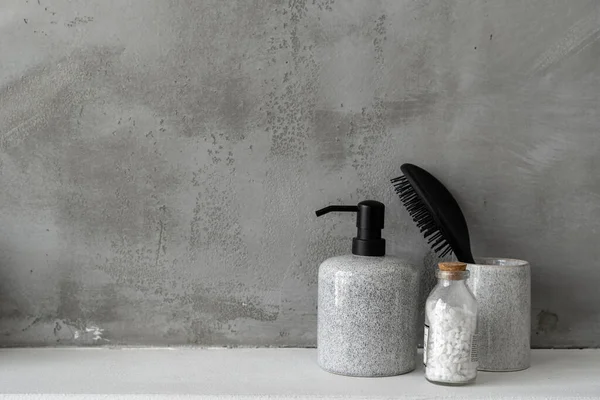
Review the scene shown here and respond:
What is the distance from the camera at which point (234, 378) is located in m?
0.65

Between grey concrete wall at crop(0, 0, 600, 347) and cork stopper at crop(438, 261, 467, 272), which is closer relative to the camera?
cork stopper at crop(438, 261, 467, 272)

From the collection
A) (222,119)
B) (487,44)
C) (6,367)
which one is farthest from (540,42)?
(6,367)

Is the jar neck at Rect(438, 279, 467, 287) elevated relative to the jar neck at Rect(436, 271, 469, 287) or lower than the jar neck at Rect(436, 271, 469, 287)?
lower

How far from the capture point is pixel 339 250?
0.76 meters

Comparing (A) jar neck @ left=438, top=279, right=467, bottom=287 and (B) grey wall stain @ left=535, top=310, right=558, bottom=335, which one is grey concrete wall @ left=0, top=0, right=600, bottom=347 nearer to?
(B) grey wall stain @ left=535, top=310, right=558, bottom=335

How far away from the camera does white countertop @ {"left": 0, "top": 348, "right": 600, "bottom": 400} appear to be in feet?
1.96

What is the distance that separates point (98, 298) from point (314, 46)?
34 centimetres

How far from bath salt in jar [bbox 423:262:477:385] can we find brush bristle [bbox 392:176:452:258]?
0.25ft

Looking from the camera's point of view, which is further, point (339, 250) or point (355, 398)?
point (339, 250)

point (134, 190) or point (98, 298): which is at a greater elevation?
point (134, 190)

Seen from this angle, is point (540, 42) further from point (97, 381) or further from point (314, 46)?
point (97, 381)

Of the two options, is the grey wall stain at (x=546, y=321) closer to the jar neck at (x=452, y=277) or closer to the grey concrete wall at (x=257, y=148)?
the grey concrete wall at (x=257, y=148)

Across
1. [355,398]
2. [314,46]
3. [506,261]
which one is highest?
[314,46]

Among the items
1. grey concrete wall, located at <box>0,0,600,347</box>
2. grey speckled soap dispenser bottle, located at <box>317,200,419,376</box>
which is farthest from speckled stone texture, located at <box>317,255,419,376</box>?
grey concrete wall, located at <box>0,0,600,347</box>
